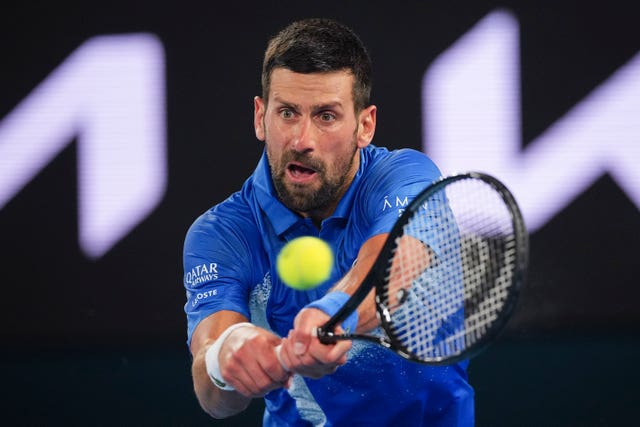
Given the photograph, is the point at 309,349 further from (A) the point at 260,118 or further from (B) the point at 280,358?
(A) the point at 260,118

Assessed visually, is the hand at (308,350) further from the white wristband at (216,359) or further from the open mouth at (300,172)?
the open mouth at (300,172)

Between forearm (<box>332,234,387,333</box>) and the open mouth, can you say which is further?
the open mouth

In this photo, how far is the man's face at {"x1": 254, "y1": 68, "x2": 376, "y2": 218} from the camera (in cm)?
227

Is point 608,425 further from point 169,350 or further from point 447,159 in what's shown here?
point 169,350

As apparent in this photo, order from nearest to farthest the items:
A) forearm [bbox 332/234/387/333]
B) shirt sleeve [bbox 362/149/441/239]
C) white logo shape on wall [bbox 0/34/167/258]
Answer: forearm [bbox 332/234/387/333], shirt sleeve [bbox 362/149/441/239], white logo shape on wall [bbox 0/34/167/258]

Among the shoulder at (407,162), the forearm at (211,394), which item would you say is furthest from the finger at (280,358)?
the shoulder at (407,162)

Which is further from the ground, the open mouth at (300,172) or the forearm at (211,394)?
the open mouth at (300,172)

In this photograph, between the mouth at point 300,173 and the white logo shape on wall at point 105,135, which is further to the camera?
the white logo shape on wall at point 105,135

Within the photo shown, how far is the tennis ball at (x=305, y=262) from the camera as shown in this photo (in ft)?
7.66

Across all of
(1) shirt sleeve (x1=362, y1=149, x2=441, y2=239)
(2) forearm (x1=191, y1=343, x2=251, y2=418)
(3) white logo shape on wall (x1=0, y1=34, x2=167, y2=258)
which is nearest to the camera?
(2) forearm (x1=191, y1=343, x2=251, y2=418)

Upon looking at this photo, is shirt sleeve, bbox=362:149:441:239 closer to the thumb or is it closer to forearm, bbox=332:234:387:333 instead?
forearm, bbox=332:234:387:333

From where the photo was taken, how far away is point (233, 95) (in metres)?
3.86

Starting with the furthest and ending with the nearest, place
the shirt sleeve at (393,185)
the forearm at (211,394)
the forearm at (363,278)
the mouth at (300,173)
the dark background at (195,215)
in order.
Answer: the dark background at (195,215)
the mouth at (300,173)
the shirt sleeve at (393,185)
the forearm at (211,394)
the forearm at (363,278)

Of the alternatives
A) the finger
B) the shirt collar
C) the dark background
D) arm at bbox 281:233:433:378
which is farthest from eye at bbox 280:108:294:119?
the dark background
